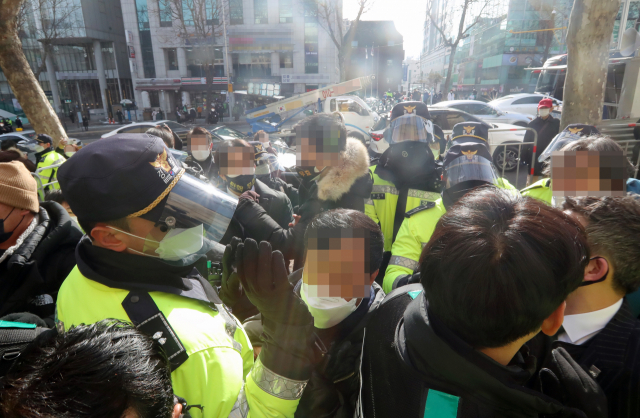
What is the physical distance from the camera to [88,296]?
1.13m

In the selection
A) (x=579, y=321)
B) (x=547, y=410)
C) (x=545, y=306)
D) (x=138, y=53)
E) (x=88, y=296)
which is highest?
(x=138, y=53)

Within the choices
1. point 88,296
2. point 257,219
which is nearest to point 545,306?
point 88,296

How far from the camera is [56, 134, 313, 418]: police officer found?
1.04 metres

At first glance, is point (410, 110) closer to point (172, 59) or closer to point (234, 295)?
point (234, 295)

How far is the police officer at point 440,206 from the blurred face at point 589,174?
360 millimetres

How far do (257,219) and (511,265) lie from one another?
5.63ft

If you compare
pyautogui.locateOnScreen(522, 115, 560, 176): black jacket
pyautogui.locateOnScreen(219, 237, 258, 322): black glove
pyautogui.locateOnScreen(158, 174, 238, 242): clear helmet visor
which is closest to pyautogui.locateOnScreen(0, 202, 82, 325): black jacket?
pyautogui.locateOnScreen(219, 237, 258, 322): black glove

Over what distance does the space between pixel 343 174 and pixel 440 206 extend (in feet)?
2.26

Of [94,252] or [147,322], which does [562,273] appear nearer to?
[147,322]

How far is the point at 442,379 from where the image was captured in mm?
835

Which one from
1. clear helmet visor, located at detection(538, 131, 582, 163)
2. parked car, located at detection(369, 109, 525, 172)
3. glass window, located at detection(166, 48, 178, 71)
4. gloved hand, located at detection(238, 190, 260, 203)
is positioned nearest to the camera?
gloved hand, located at detection(238, 190, 260, 203)

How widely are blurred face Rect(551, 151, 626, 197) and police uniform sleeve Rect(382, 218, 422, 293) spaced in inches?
35.3

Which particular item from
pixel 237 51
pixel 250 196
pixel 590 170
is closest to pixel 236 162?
pixel 250 196

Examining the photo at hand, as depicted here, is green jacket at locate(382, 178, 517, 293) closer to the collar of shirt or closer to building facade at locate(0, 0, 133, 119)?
the collar of shirt
